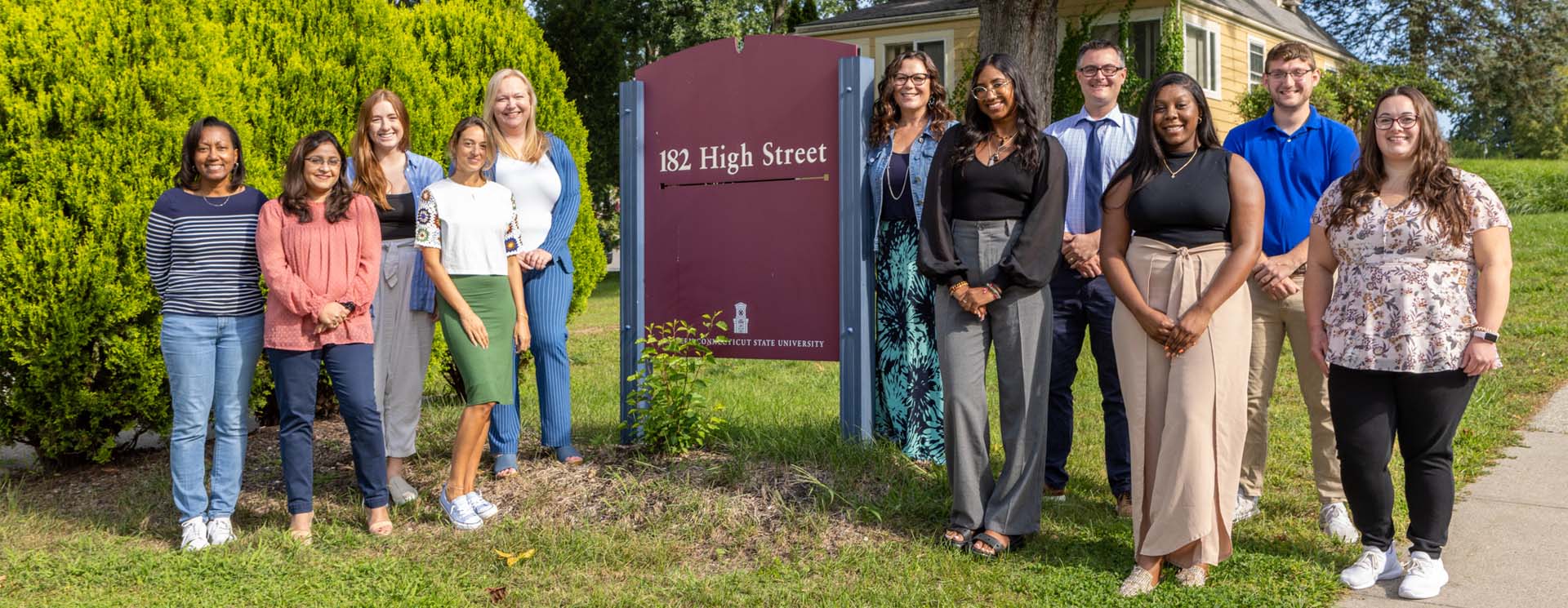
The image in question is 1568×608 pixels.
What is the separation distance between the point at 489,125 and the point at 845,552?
251cm

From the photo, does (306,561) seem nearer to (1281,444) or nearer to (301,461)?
(301,461)

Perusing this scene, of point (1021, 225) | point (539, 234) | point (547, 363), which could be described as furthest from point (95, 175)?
point (1021, 225)

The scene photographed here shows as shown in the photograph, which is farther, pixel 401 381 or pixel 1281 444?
pixel 1281 444

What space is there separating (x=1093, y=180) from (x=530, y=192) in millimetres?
2494

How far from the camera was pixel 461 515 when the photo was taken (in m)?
4.78

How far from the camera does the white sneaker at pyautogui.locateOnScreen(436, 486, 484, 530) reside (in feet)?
15.6

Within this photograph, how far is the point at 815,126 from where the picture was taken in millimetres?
5324

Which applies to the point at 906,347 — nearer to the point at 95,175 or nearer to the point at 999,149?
the point at 999,149

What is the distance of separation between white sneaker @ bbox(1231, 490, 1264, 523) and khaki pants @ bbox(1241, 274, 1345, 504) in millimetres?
265

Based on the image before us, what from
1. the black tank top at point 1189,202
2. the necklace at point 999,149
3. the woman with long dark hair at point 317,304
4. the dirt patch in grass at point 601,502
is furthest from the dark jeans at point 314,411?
the black tank top at point 1189,202

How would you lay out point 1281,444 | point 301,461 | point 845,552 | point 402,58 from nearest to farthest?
point 845,552, point 301,461, point 1281,444, point 402,58

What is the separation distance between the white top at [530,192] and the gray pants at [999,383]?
1.93 metres

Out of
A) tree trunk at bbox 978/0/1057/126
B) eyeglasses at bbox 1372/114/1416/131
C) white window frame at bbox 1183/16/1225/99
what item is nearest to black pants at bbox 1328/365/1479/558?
eyeglasses at bbox 1372/114/1416/131

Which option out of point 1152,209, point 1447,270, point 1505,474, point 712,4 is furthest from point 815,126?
point 712,4
